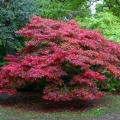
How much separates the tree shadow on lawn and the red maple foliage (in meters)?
0.46

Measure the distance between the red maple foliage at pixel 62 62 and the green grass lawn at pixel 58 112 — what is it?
36cm

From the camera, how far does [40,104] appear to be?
804 centimetres

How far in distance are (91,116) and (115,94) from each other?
2917 millimetres

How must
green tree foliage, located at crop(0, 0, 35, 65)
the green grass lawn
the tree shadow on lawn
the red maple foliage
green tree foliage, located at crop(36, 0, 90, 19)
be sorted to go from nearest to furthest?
1. the green grass lawn
2. the red maple foliage
3. the tree shadow on lawn
4. green tree foliage, located at crop(0, 0, 35, 65)
5. green tree foliage, located at crop(36, 0, 90, 19)

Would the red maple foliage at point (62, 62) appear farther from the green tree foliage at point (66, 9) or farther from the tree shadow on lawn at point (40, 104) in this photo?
the green tree foliage at point (66, 9)

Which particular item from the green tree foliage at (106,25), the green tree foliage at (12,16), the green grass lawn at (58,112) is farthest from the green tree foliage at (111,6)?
the green grass lawn at (58,112)

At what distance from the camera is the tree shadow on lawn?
7516mm

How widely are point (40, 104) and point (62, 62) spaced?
1520 mm

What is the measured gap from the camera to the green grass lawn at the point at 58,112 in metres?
6.56

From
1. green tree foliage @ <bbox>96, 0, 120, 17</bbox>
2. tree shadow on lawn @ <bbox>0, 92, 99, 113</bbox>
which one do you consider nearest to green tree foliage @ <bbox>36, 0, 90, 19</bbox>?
green tree foliage @ <bbox>96, 0, 120, 17</bbox>

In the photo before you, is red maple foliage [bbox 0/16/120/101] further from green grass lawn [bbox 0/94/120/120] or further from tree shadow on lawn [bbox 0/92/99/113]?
tree shadow on lawn [bbox 0/92/99/113]

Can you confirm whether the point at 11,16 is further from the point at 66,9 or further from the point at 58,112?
the point at 66,9

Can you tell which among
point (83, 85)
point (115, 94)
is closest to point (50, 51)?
point (83, 85)

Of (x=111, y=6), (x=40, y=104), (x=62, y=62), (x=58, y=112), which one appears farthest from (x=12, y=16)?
(x=111, y=6)
